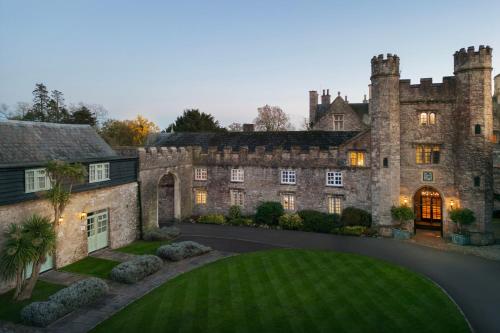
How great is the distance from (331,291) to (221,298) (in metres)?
4.67

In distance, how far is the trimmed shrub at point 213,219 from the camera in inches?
1158

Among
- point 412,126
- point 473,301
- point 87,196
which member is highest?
point 412,126

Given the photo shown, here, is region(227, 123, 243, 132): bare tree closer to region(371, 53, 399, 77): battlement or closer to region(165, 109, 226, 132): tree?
region(165, 109, 226, 132): tree

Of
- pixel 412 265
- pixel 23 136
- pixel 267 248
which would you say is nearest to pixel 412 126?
pixel 412 265

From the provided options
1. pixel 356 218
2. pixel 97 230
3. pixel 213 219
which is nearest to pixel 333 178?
pixel 356 218

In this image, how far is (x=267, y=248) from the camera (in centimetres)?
2205

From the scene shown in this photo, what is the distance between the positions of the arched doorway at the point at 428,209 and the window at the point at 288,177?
953cm

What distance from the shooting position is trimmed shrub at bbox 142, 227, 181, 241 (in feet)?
78.2

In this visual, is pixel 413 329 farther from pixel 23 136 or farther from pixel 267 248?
pixel 23 136

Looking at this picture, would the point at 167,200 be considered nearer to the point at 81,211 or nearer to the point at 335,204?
the point at 81,211

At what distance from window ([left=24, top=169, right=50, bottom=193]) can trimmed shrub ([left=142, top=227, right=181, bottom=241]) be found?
809 cm

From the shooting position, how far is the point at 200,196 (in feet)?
104

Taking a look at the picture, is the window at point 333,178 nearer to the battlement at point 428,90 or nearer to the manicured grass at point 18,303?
the battlement at point 428,90

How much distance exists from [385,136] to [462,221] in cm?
756
